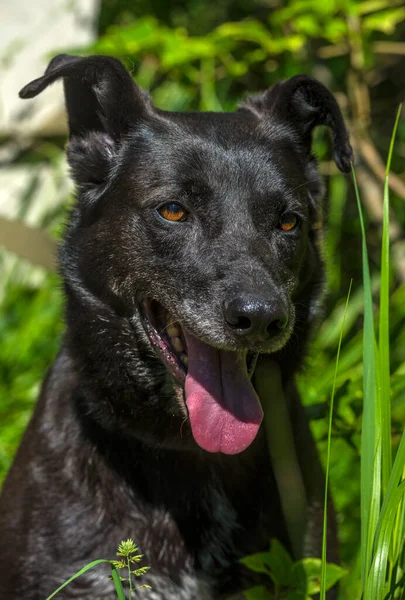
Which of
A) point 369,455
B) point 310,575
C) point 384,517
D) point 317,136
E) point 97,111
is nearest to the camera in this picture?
point 384,517

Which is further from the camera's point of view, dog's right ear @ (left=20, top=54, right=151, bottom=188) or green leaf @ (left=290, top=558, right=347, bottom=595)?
dog's right ear @ (left=20, top=54, right=151, bottom=188)

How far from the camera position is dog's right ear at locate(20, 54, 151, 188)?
2764mm

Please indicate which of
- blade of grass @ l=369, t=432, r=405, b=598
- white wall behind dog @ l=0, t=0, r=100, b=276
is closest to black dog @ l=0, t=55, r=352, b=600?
blade of grass @ l=369, t=432, r=405, b=598

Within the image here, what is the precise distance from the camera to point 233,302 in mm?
2318

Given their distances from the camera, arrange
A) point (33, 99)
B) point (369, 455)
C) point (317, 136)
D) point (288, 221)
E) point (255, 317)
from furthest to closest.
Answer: point (33, 99) → point (317, 136) → point (288, 221) → point (255, 317) → point (369, 455)

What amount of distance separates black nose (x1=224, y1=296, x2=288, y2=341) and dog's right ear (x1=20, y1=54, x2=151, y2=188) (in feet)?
2.54

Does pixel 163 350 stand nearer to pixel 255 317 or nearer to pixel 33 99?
pixel 255 317

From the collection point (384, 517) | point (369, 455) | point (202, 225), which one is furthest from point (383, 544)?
point (202, 225)

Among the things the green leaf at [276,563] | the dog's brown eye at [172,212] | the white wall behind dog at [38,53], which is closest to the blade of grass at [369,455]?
the green leaf at [276,563]

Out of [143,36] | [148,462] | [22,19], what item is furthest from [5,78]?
[148,462]

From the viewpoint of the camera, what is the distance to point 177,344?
8.68ft

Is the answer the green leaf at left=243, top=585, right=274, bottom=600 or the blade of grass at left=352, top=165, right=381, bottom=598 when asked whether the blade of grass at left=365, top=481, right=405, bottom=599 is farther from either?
the green leaf at left=243, top=585, right=274, bottom=600

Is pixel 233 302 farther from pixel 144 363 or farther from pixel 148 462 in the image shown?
pixel 148 462

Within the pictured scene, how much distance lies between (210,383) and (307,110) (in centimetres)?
106
